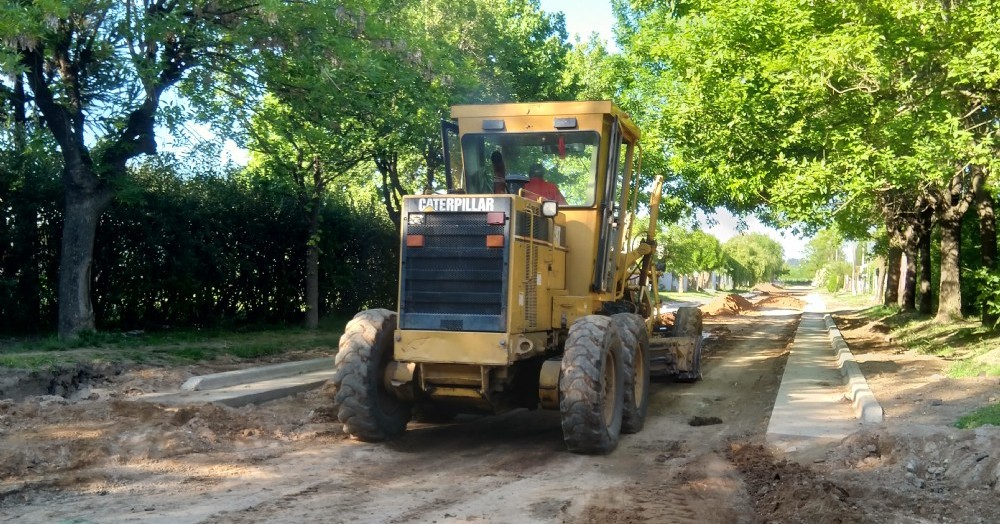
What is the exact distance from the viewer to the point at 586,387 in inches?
312

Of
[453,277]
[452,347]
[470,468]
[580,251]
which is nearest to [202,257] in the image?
[580,251]

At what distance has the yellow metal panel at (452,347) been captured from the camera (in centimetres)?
803

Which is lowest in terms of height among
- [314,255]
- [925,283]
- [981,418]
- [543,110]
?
[981,418]

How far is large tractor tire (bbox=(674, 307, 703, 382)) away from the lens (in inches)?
509

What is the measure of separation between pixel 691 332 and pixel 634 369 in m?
4.50

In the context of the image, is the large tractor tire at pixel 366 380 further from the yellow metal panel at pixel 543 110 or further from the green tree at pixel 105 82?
the green tree at pixel 105 82

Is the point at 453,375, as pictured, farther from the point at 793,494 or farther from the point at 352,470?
the point at 793,494

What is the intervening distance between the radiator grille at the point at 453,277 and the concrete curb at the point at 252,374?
4.55 m

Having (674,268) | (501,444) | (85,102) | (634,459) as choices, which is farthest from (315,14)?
(674,268)

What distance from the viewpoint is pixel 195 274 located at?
17984 mm

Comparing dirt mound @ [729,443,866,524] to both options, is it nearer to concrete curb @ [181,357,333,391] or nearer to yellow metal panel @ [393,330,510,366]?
yellow metal panel @ [393,330,510,366]

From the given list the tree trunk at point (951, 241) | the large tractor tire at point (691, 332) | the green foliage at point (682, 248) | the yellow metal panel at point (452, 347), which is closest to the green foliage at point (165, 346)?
the yellow metal panel at point (452, 347)

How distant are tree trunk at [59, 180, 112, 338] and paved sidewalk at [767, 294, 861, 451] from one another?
36.8 feet

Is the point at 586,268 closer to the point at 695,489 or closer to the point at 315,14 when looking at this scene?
the point at 695,489
